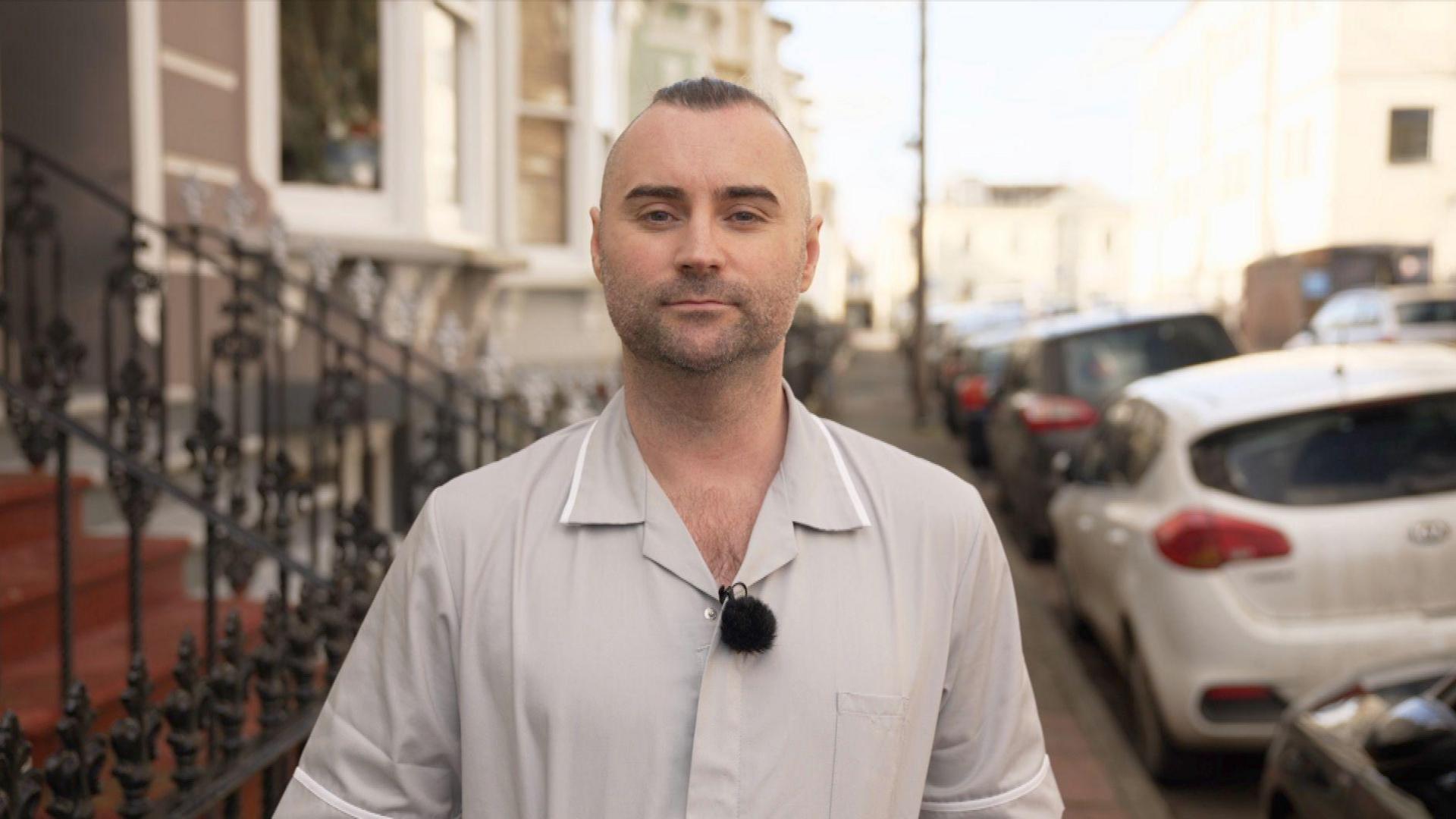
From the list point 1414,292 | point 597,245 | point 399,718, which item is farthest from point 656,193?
point 1414,292

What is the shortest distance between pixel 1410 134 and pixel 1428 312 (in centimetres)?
1251

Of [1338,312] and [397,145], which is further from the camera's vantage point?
[1338,312]

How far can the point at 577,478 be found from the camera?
72.6 inches

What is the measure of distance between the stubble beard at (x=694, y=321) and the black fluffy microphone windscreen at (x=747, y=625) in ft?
1.03

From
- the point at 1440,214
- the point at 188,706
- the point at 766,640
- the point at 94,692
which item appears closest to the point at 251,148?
the point at 94,692

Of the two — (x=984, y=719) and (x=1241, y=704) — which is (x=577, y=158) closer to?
(x=1241, y=704)

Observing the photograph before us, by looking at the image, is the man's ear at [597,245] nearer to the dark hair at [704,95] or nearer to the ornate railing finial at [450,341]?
the dark hair at [704,95]

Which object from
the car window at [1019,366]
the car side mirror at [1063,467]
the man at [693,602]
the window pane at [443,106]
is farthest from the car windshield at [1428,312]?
the man at [693,602]

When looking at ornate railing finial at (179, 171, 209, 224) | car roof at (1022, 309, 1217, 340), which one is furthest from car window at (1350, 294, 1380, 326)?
ornate railing finial at (179, 171, 209, 224)

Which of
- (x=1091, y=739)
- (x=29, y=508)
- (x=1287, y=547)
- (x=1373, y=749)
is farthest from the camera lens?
(x=1091, y=739)

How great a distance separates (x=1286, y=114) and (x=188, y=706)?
175 inches

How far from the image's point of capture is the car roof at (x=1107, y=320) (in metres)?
9.84

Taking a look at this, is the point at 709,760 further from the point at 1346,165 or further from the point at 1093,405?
the point at 1093,405

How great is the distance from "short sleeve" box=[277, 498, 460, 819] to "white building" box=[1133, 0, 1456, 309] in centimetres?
316
